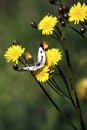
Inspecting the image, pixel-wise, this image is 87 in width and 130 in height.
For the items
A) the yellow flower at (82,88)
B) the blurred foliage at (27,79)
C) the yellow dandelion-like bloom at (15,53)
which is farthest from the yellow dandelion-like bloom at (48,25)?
the yellow flower at (82,88)

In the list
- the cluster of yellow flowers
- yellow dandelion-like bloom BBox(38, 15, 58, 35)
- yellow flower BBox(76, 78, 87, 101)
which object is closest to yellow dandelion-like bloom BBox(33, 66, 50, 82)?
the cluster of yellow flowers

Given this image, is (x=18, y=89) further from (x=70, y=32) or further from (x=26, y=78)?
(x=70, y=32)

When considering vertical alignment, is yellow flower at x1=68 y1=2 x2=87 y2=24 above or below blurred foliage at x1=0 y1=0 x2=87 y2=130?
below

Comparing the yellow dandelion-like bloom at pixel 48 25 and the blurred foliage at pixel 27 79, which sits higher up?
the blurred foliage at pixel 27 79

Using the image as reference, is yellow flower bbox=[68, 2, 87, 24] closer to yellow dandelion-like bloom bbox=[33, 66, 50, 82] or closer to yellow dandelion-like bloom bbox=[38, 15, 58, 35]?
yellow dandelion-like bloom bbox=[38, 15, 58, 35]

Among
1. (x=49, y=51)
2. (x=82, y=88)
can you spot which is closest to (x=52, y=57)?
(x=49, y=51)

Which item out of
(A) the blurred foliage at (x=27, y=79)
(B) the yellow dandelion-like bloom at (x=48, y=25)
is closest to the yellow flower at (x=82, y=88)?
(A) the blurred foliage at (x=27, y=79)

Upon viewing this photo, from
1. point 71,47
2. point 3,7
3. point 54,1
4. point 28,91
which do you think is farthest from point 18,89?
point 54,1

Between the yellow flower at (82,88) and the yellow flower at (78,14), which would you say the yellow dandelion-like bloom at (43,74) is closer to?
the yellow flower at (78,14)

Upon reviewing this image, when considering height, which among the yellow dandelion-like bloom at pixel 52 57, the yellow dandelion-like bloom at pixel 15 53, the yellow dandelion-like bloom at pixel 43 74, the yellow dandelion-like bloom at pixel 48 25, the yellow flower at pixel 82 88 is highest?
the yellow flower at pixel 82 88

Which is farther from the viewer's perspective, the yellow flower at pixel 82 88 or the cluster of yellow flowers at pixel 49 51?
the yellow flower at pixel 82 88
